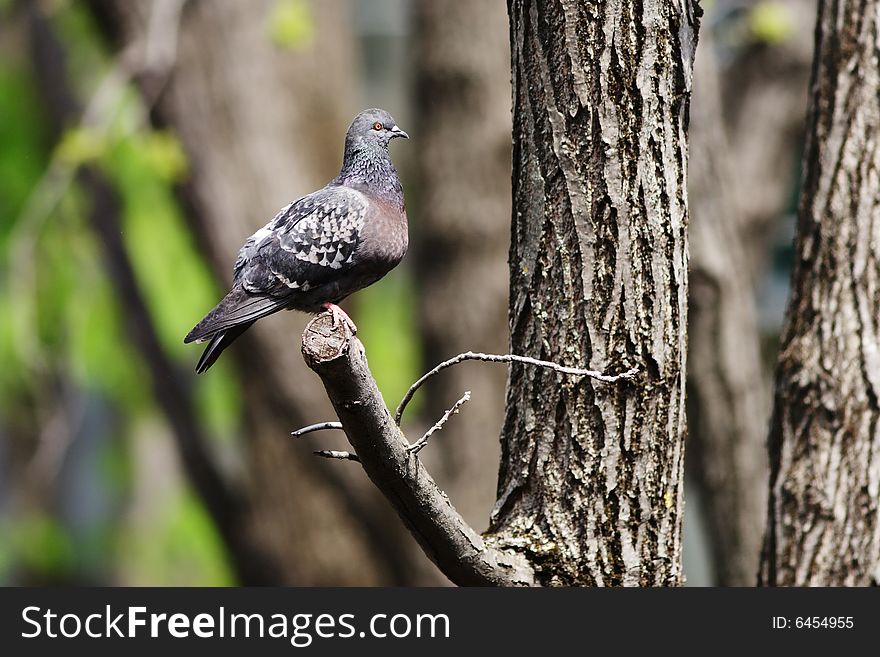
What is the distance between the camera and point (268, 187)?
5375 millimetres

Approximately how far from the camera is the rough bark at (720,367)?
423 cm

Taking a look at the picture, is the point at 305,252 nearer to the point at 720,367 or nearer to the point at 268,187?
the point at 720,367

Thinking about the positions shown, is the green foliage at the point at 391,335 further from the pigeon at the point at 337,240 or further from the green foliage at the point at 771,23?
the pigeon at the point at 337,240

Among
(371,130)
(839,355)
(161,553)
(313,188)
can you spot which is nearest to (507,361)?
(371,130)

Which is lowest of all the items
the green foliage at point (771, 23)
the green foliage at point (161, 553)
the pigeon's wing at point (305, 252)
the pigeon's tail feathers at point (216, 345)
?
the green foliage at point (161, 553)

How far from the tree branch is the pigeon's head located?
0.36 m

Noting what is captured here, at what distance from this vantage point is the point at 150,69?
510 cm

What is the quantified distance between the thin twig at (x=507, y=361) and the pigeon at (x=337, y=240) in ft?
0.63

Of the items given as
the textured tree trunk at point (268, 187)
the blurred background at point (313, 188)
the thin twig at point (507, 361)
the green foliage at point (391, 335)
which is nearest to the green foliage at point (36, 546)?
the green foliage at point (391, 335)

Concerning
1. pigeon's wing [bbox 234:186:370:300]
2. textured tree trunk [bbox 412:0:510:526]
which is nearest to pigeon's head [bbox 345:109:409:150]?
pigeon's wing [bbox 234:186:370:300]

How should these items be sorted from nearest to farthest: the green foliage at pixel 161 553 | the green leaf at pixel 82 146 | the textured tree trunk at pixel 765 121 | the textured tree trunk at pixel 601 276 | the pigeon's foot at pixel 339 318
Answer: the pigeon's foot at pixel 339 318
the textured tree trunk at pixel 601 276
the green leaf at pixel 82 146
the textured tree trunk at pixel 765 121
the green foliage at pixel 161 553

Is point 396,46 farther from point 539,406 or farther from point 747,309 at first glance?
point 539,406

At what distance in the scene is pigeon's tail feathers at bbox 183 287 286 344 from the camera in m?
1.92

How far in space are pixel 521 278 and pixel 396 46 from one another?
38.0ft
